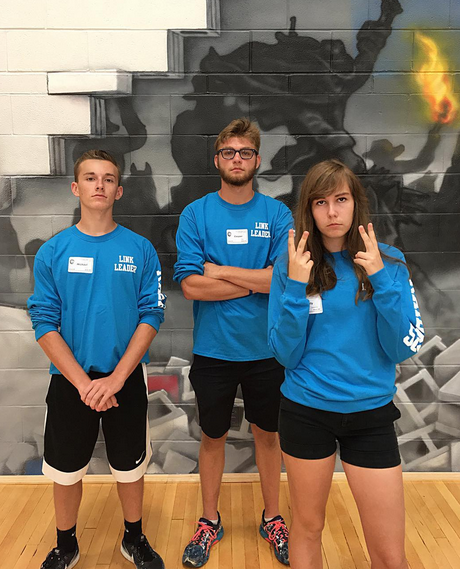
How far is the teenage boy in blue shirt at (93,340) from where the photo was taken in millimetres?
1927

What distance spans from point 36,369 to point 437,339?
219 cm

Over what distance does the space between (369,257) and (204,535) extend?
1.47 metres

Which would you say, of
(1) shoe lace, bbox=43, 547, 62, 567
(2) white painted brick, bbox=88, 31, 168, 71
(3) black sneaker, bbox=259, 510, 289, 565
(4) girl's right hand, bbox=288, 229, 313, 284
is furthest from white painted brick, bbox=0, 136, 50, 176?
(3) black sneaker, bbox=259, 510, 289, 565

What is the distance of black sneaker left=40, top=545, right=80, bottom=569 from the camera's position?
2.00 metres

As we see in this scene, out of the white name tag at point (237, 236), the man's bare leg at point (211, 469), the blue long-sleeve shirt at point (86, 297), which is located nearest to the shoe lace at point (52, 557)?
the man's bare leg at point (211, 469)

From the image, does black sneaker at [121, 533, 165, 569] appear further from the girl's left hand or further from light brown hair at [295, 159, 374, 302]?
the girl's left hand

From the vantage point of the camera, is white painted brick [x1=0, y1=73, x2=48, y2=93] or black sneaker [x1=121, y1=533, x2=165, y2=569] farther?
white painted brick [x1=0, y1=73, x2=48, y2=93]

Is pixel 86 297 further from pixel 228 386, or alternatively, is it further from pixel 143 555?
pixel 143 555

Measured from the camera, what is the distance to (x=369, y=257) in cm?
144

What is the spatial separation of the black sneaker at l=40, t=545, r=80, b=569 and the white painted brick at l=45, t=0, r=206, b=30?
2428 millimetres

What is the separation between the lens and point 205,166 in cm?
260

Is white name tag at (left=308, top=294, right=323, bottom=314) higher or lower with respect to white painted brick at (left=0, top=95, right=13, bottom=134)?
lower

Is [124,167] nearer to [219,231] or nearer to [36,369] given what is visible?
[219,231]

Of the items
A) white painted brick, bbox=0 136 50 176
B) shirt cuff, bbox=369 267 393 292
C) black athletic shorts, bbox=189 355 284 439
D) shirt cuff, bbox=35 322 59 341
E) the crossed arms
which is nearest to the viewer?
shirt cuff, bbox=369 267 393 292
